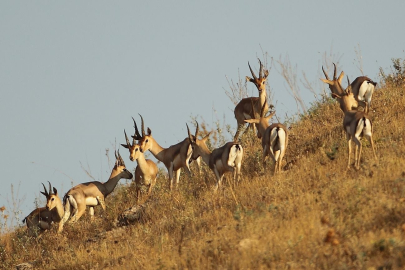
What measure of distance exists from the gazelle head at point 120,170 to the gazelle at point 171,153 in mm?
1469

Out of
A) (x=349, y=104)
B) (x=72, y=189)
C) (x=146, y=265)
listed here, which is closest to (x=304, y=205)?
(x=146, y=265)

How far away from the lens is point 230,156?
1683 centimetres

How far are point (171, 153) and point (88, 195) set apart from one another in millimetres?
2605

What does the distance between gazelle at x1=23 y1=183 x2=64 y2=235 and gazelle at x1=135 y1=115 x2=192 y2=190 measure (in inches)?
110

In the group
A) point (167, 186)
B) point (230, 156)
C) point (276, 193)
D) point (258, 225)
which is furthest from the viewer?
point (167, 186)

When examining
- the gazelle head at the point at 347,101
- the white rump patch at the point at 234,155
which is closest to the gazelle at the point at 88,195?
the white rump patch at the point at 234,155

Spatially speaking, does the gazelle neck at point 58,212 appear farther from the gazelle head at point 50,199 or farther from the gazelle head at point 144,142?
the gazelle head at point 144,142

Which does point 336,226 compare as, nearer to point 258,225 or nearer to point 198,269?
point 258,225

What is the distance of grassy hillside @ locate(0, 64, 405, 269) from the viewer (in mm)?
10922

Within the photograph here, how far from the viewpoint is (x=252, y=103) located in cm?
2175

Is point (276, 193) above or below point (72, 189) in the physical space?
below

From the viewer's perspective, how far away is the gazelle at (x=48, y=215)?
66.2 ft

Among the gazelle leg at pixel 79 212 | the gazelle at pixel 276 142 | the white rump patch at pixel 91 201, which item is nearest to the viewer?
the gazelle at pixel 276 142

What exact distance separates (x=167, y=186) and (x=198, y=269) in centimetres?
877
